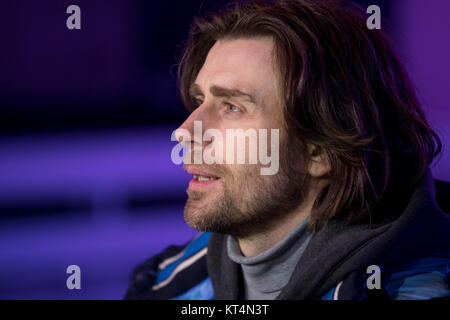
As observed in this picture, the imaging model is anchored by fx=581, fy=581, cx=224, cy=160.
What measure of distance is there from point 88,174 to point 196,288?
54cm

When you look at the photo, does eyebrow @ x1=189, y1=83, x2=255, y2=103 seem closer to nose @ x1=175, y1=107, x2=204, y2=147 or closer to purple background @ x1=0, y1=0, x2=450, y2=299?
nose @ x1=175, y1=107, x2=204, y2=147

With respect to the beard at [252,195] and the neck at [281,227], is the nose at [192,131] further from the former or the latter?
the neck at [281,227]

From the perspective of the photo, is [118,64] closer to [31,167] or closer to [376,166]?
[31,167]

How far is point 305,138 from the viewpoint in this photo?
135 cm

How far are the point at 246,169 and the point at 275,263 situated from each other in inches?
9.0

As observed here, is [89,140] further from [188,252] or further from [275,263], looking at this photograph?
[275,263]

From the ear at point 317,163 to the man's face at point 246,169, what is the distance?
0.09 feet

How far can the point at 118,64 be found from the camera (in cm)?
175

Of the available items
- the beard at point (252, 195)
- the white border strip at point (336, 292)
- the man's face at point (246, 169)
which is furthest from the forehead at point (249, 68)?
the white border strip at point (336, 292)

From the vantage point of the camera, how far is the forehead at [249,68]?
4.40 ft

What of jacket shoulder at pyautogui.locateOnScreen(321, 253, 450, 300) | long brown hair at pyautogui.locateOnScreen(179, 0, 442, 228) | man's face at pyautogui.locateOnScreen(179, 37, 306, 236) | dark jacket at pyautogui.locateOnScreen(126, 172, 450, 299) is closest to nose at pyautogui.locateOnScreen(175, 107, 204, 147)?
man's face at pyautogui.locateOnScreen(179, 37, 306, 236)

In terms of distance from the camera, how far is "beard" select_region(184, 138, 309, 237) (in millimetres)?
1345
